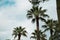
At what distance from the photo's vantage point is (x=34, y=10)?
44.0 m

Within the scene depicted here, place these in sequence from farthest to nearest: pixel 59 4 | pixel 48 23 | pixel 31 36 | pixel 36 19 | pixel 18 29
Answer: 1. pixel 18 29
2. pixel 31 36
3. pixel 48 23
4. pixel 36 19
5. pixel 59 4

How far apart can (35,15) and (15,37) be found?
17991mm

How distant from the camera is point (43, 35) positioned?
5747 centimetres

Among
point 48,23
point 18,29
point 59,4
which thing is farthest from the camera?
point 18,29

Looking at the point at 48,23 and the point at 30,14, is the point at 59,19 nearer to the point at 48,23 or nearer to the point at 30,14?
the point at 30,14

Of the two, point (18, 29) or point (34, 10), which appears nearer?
point (34, 10)

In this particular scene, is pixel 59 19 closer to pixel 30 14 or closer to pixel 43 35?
pixel 30 14

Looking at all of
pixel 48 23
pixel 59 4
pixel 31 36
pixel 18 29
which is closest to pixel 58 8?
pixel 59 4

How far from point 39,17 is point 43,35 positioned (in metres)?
15.6

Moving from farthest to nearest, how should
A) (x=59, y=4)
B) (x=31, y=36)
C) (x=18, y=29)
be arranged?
(x=18, y=29), (x=31, y=36), (x=59, y=4)

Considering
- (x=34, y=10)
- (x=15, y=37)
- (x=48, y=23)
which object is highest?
(x=34, y=10)

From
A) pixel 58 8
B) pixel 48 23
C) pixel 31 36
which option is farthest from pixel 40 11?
pixel 58 8

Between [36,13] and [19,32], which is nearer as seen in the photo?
[36,13]

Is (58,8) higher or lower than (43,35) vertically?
higher
